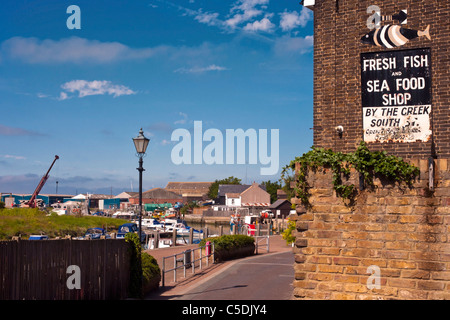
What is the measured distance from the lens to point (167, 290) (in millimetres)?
18953

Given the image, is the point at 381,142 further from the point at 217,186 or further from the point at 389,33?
the point at 217,186

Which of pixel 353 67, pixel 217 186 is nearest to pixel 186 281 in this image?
pixel 353 67

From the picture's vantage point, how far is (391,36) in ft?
43.6

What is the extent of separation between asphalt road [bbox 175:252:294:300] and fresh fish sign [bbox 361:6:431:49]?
29.1 ft

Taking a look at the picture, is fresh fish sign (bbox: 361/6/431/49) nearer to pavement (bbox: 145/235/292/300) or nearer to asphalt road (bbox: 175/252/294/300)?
asphalt road (bbox: 175/252/294/300)

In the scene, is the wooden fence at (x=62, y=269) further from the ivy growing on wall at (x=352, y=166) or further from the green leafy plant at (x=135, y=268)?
the ivy growing on wall at (x=352, y=166)

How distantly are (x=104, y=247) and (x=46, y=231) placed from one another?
147ft

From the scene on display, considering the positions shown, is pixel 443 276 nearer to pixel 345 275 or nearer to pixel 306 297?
pixel 345 275

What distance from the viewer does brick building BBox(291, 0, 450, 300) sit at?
1006 centimetres

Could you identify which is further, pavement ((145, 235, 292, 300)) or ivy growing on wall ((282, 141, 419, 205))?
pavement ((145, 235, 292, 300))

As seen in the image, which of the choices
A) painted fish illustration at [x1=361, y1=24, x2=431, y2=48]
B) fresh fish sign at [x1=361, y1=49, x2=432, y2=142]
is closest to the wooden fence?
fresh fish sign at [x1=361, y1=49, x2=432, y2=142]

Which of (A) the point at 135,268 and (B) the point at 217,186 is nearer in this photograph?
(A) the point at 135,268

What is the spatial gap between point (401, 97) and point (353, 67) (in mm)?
1822

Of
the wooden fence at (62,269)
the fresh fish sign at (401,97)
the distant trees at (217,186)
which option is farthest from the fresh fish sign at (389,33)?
the distant trees at (217,186)
